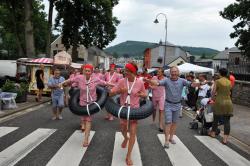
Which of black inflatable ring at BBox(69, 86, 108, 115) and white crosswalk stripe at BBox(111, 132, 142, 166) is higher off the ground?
black inflatable ring at BBox(69, 86, 108, 115)

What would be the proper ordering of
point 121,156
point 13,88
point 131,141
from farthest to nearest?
1. point 13,88
2. point 121,156
3. point 131,141

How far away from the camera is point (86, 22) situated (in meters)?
43.6

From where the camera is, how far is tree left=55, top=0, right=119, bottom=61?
35812 mm

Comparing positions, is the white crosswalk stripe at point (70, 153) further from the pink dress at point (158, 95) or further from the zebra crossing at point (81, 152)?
the pink dress at point (158, 95)

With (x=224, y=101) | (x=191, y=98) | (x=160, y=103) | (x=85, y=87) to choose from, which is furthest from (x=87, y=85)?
(x=191, y=98)

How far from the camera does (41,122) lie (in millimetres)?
12109

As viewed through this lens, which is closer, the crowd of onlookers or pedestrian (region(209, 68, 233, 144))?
the crowd of onlookers

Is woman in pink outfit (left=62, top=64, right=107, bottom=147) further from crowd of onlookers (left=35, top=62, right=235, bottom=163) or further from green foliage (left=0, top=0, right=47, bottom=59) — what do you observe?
green foliage (left=0, top=0, right=47, bottom=59)

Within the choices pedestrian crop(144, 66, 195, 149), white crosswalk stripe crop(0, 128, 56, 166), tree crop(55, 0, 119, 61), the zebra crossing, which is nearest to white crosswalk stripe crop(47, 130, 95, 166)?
the zebra crossing

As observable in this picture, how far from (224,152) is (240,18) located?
3218cm

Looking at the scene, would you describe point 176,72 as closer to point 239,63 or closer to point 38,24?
point 239,63

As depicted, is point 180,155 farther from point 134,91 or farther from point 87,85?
point 87,85

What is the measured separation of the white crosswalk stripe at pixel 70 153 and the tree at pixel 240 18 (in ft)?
99.7

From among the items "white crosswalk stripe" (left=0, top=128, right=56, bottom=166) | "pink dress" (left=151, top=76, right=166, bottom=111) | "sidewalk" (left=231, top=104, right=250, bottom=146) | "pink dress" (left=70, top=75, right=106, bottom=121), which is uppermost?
"pink dress" (left=70, top=75, right=106, bottom=121)
